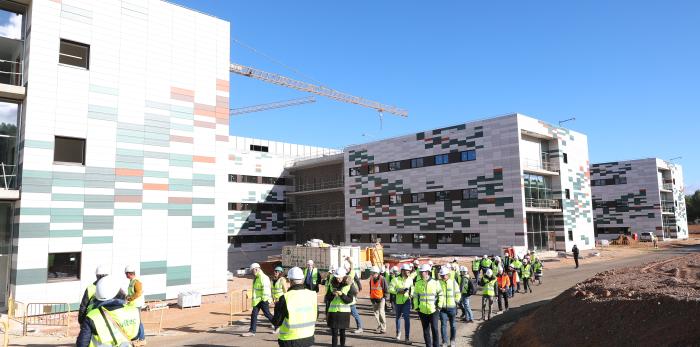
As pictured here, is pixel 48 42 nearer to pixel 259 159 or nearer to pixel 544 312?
pixel 544 312

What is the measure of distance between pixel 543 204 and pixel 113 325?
39.3 meters

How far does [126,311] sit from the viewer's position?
15.7 feet

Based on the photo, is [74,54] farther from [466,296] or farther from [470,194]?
[470,194]

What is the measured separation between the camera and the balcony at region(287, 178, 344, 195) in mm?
50438

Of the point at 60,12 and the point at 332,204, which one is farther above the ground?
the point at 60,12

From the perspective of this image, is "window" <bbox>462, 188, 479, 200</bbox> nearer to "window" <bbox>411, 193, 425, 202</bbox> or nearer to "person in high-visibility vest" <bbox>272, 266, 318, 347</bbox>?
"window" <bbox>411, 193, 425, 202</bbox>

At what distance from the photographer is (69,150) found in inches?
656

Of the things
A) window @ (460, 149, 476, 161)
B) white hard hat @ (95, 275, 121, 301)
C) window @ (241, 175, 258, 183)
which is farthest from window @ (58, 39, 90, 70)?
window @ (241, 175, 258, 183)

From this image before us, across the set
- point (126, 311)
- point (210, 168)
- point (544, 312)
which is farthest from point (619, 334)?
point (210, 168)

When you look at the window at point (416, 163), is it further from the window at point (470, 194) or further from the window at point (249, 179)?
the window at point (249, 179)

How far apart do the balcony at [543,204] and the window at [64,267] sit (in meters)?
31.0

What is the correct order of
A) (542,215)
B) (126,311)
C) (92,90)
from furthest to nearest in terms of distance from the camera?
(542,215) < (92,90) < (126,311)

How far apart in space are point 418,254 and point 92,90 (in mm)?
31449

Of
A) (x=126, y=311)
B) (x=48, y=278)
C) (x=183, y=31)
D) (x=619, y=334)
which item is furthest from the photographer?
(x=183, y=31)
